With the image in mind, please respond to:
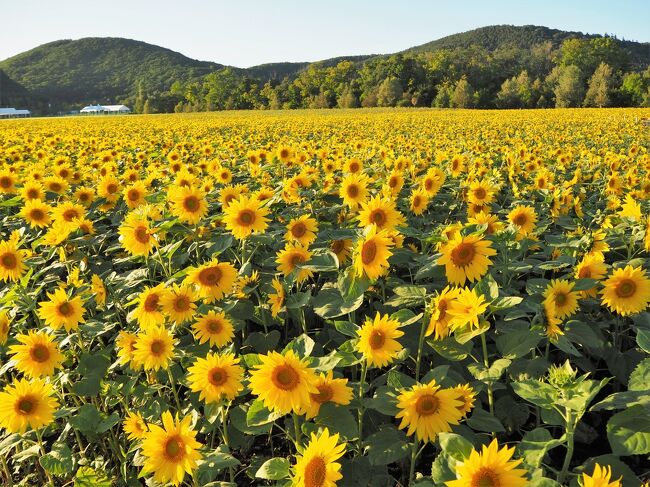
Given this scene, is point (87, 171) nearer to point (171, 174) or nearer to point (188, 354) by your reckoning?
point (171, 174)

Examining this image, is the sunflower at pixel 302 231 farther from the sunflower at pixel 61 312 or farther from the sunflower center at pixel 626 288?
the sunflower center at pixel 626 288

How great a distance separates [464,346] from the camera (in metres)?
2.02

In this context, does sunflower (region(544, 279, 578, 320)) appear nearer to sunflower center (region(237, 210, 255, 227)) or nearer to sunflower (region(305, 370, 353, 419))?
sunflower (region(305, 370, 353, 419))

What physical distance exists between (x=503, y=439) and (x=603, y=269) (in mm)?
956

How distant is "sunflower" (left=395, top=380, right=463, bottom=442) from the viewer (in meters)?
1.66

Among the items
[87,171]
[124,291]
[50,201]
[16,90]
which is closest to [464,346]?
[124,291]

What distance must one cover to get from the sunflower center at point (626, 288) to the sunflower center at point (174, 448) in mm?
2041

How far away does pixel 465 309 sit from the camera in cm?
186

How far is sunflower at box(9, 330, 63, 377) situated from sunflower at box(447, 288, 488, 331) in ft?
6.01

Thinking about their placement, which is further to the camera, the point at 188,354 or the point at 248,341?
the point at 248,341

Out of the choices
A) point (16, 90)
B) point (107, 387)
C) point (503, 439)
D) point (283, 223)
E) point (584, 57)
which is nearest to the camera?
point (503, 439)

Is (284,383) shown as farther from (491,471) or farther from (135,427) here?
(135,427)

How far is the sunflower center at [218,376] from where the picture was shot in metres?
1.90

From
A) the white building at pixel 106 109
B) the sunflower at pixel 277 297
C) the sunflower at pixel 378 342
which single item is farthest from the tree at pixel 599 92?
the white building at pixel 106 109
